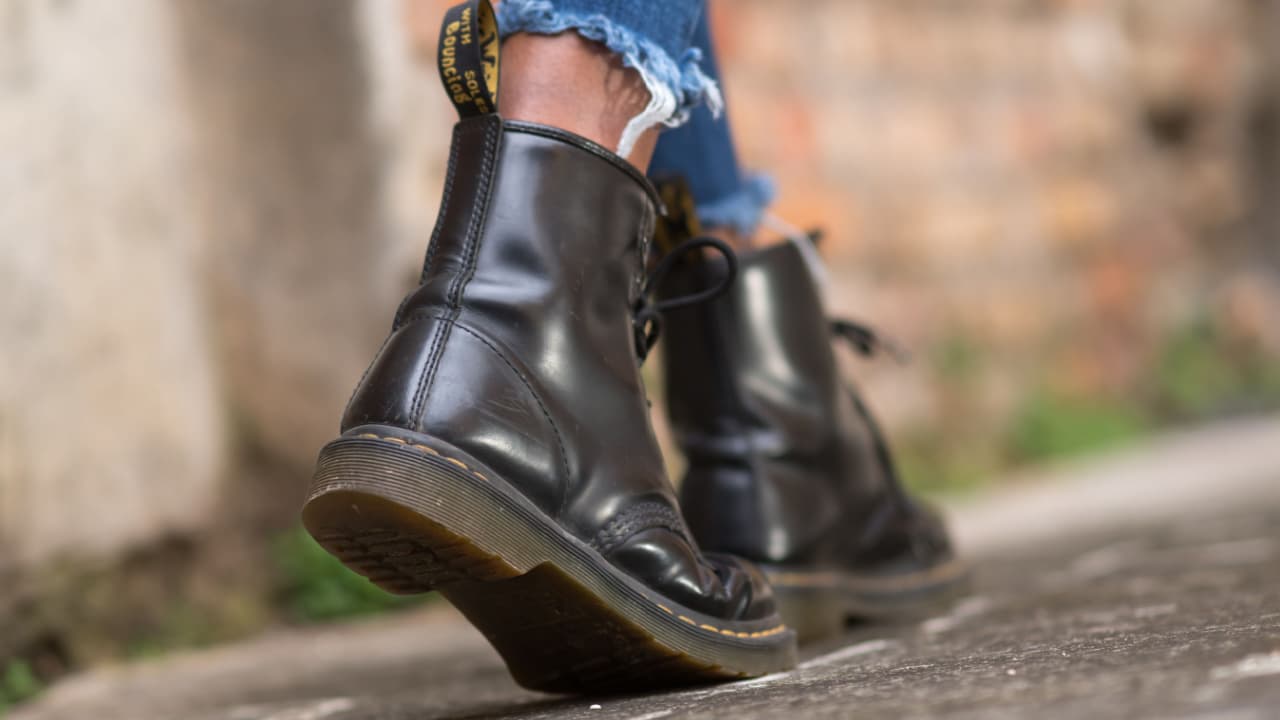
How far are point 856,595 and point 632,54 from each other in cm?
60

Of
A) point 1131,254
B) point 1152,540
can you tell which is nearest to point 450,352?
point 1152,540

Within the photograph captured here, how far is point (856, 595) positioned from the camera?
1.28 metres

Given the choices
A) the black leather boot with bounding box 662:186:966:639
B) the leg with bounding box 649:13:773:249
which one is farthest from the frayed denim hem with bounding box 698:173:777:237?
the black leather boot with bounding box 662:186:966:639

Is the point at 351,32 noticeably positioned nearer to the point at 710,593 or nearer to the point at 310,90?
the point at 310,90

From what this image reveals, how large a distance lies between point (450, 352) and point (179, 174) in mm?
1212

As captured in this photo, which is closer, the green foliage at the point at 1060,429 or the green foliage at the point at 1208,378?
the green foliage at the point at 1060,429

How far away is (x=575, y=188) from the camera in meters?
0.94

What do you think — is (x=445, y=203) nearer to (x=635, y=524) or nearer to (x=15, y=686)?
(x=635, y=524)

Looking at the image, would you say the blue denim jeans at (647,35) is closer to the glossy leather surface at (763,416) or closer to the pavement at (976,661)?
the glossy leather surface at (763,416)

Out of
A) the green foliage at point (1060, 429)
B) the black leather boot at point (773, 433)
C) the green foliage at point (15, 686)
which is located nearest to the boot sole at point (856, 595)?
the black leather boot at point (773, 433)

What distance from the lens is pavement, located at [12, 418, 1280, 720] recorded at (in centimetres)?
65

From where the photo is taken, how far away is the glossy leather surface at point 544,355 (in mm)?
866

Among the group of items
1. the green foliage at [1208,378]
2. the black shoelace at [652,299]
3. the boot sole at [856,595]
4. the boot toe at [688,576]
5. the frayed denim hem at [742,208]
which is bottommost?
the green foliage at [1208,378]

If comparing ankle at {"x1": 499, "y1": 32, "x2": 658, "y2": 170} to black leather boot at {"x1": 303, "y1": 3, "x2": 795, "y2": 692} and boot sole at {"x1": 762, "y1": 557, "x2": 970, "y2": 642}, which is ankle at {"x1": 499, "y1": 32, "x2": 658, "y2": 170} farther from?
boot sole at {"x1": 762, "y1": 557, "x2": 970, "y2": 642}
